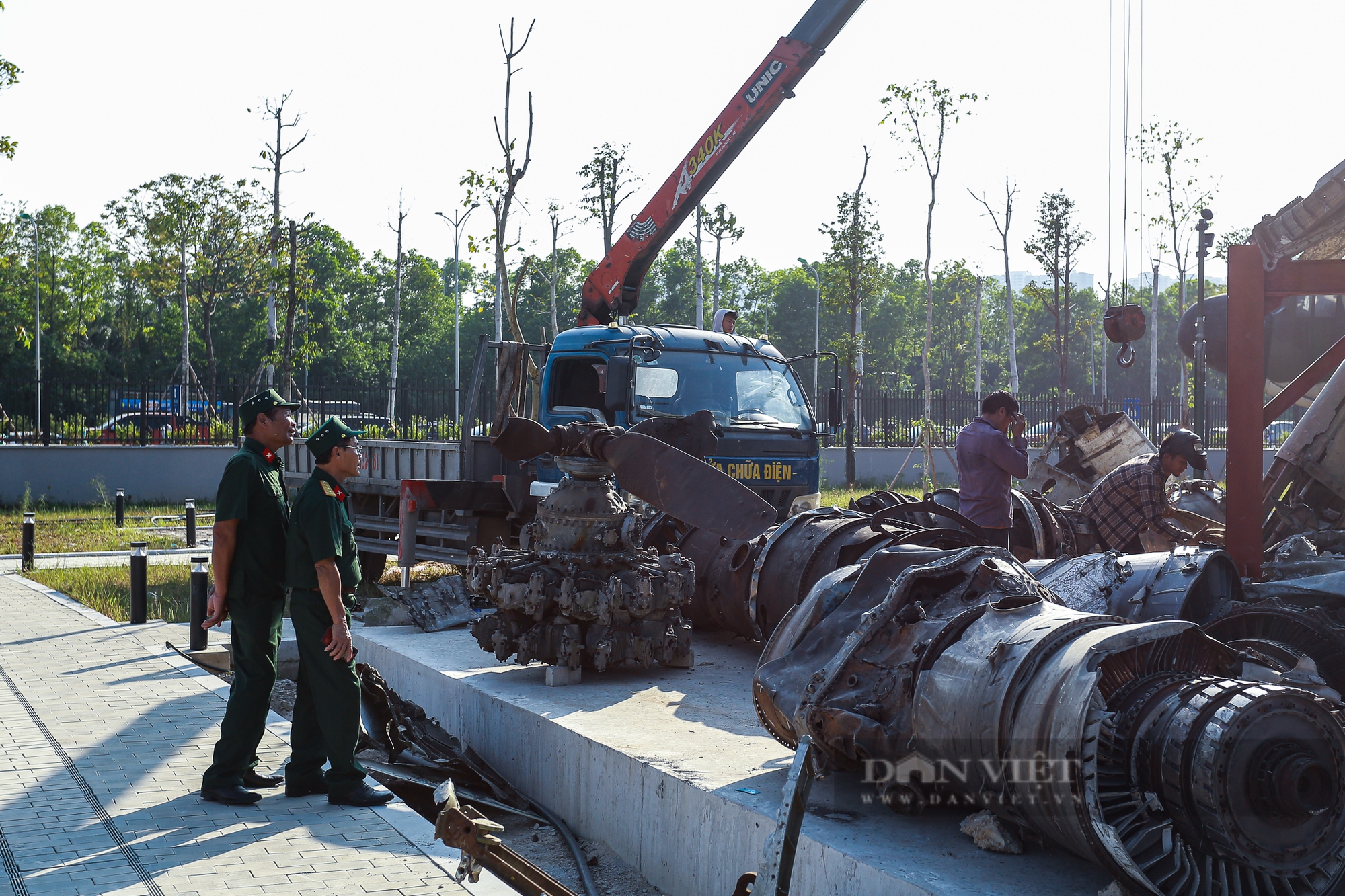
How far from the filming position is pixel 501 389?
10.4 metres

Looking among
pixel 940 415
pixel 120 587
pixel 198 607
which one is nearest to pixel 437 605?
pixel 198 607

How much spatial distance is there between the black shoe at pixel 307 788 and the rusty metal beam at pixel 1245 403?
4.58m

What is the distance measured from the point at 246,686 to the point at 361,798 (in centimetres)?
71

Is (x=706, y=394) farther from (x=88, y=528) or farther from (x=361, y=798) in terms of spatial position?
(x=88, y=528)

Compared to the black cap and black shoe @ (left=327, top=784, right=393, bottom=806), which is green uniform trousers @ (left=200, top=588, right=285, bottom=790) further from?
the black cap

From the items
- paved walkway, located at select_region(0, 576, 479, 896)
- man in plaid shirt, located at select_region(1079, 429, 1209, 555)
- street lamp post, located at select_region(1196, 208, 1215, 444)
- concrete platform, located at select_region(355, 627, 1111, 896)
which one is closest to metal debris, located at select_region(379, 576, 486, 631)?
concrete platform, located at select_region(355, 627, 1111, 896)

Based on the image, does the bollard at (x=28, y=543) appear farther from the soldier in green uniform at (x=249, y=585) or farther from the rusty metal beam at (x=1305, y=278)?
the rusty metal beam at (x=1305, y=278)

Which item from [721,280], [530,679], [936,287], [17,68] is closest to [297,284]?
[17,68]

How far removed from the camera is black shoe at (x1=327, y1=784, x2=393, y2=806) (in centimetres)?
511

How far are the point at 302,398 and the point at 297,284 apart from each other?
4607 millimetres

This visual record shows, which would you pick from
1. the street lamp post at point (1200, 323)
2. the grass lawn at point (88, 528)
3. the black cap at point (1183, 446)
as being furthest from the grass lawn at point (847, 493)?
the black cap at point (1183, 446)

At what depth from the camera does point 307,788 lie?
5.27m

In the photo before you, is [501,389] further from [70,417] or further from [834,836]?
[70,417]

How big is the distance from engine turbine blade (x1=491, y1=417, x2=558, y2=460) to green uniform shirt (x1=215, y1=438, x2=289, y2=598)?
4.69ft
